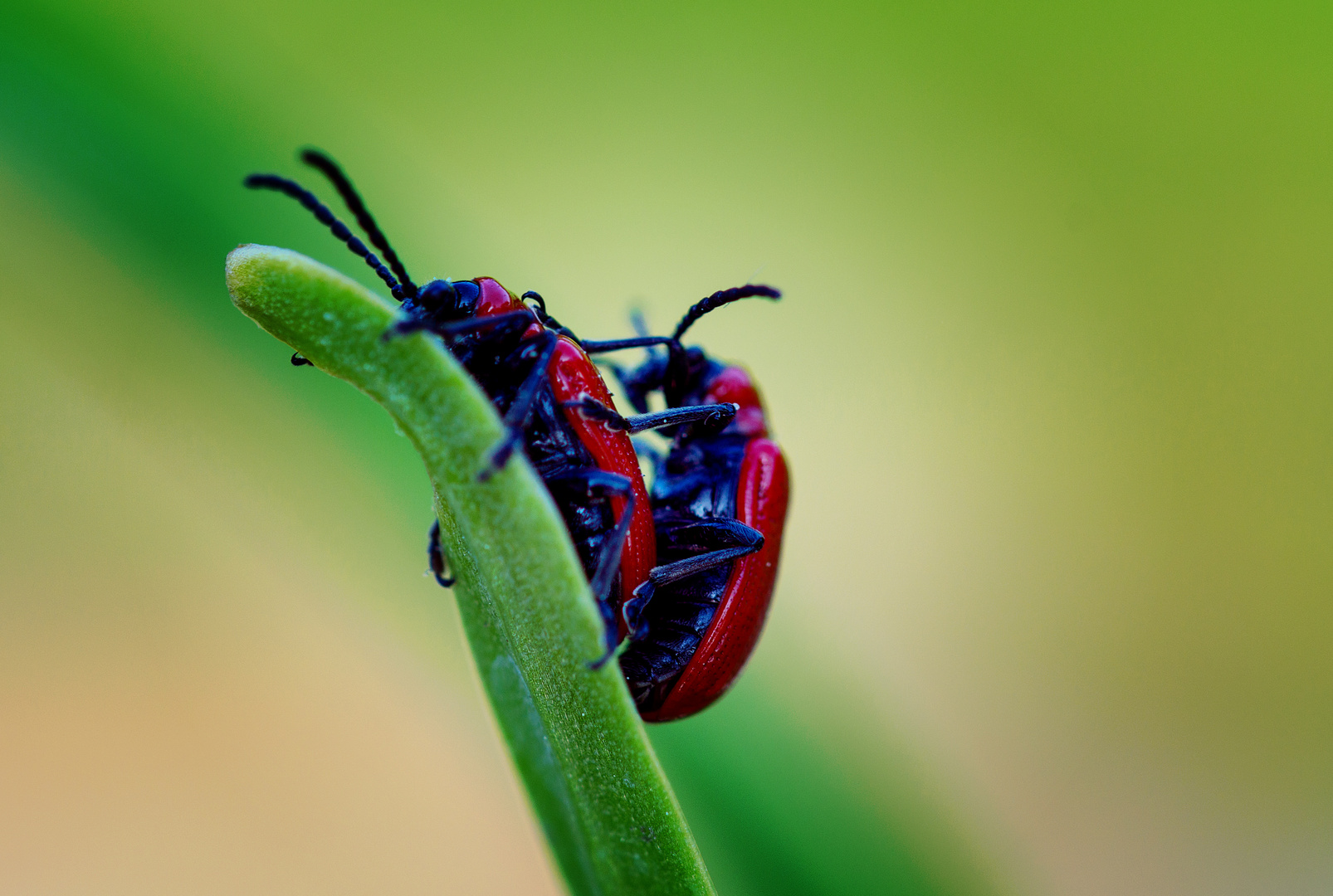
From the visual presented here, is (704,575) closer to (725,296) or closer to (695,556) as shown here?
(695,556)

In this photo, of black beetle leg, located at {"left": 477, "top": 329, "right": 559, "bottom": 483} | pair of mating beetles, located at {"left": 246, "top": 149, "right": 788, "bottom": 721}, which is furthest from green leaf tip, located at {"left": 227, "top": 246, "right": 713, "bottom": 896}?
pair of mating beetles, located at {"left": 246, "top": 149, "right": 788, "bottom": 721}

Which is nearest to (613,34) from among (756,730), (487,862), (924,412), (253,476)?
(924,412)

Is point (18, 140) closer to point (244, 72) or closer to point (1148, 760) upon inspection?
point (244, 72)

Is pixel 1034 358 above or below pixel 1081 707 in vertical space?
above

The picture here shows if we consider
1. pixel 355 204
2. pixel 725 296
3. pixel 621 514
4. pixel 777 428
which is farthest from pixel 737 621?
pixel 777 428

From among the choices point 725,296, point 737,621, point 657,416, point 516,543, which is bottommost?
point 737,621

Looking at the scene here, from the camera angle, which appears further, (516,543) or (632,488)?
(632,488)
